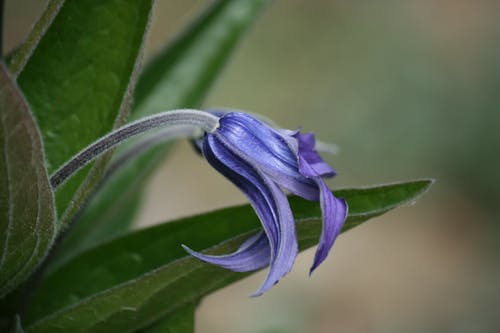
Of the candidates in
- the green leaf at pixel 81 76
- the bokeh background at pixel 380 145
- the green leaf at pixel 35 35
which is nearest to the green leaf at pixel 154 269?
the green leaf at pixel 81 76

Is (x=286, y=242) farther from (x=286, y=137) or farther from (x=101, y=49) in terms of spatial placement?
(x=101, y=49)

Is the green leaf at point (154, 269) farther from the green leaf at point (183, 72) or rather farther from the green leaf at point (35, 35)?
the green leaf at point (35, 35)

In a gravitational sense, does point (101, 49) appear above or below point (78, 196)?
above

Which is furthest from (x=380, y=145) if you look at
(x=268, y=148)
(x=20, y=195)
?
(x=20, y=195)

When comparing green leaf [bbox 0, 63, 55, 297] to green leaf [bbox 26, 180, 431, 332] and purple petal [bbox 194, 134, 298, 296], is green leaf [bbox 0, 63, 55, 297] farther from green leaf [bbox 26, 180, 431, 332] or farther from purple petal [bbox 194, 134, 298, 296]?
purple petal [bbox 194, 134, 298, 296]

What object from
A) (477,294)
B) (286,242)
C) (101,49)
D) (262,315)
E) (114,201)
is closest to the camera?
(286,242)

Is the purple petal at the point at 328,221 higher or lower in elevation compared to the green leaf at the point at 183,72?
higher

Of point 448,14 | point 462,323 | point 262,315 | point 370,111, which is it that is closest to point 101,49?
point 262,315
